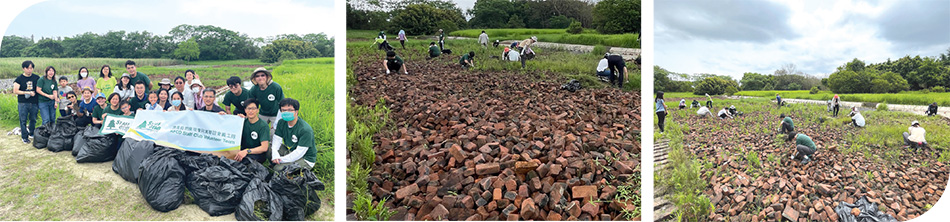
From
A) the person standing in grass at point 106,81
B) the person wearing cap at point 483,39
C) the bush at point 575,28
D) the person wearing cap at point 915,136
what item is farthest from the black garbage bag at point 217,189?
the person wearing cap at point 915,136

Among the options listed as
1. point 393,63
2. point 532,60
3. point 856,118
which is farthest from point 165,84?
point 856,118

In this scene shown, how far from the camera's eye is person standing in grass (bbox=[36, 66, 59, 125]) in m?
4.26

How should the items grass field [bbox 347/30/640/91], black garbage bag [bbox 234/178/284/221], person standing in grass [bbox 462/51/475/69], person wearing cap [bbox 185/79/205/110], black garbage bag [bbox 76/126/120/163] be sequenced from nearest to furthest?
black garbage bag [bbox 234/178/284/221] < person wearing cap [bbox 185/79/205/110] < black garbage bag [bbox 76/126/120/163] < grass field [bbox 347/30/640/91] < person standing in grass [bbox 462/51/475/69]

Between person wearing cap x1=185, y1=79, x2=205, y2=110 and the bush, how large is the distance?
352 centimetres

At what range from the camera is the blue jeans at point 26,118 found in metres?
4.30

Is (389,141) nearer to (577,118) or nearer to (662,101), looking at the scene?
(577,118)

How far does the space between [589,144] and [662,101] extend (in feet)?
2.97

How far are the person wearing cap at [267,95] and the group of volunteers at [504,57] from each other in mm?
1159

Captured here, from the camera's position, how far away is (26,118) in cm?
434

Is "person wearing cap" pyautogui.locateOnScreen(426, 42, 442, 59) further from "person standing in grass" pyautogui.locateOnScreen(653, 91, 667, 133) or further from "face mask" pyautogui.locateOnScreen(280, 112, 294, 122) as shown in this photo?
"person standing in grass" pyautogui.locateOnScreen(653, 91, 667, 133)

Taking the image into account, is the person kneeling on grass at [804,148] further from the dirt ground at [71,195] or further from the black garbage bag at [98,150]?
the black garbage bag at [98,150]

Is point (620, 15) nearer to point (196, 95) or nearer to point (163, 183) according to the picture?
point (196, 95)

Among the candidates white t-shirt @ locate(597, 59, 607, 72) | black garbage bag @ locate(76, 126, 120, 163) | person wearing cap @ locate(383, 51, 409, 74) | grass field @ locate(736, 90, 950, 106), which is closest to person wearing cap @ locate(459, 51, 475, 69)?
person wearing cap @ locate(383, 51, 409, 74)

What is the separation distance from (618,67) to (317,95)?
2924 millimetres
